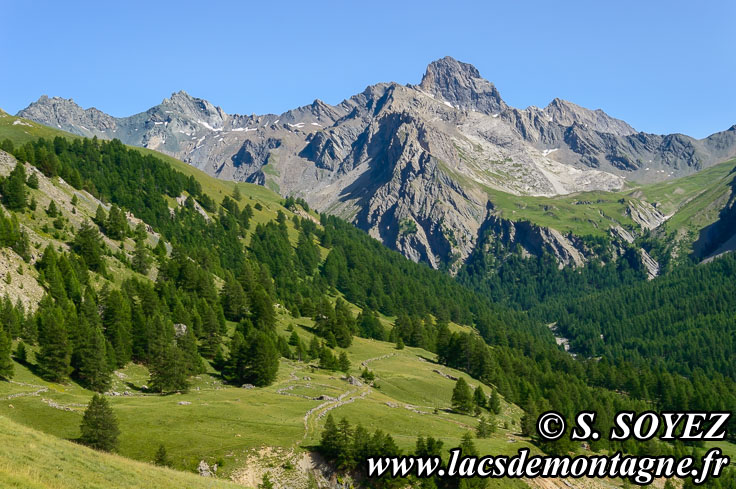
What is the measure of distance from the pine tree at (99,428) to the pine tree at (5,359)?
26823 millimetres

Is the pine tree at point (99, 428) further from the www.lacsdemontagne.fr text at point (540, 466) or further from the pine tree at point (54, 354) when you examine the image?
the pine tree at point (54, 354)

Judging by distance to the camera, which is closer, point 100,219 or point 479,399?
point 479,399

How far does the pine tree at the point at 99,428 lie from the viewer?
5147cm

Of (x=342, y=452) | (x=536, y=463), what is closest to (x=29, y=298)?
(x=342, y=452)

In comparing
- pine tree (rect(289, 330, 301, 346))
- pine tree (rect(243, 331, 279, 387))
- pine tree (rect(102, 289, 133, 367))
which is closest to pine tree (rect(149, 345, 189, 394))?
pine tree (rect(102, 289, 133, 367))

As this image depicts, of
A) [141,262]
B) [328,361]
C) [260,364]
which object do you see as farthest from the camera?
[141,262]

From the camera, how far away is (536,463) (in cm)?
4891

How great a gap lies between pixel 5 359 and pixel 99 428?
29.0 m

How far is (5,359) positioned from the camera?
7138 cm

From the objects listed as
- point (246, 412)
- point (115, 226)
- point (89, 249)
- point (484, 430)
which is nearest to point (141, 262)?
point (89, 249)

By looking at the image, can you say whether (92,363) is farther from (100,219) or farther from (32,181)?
(32,181)

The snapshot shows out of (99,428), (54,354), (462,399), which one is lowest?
(462,399)

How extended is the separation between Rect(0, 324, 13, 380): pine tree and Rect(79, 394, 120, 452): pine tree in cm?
2682

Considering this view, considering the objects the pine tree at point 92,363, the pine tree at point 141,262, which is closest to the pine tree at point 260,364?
the pine tree at point 92,363
